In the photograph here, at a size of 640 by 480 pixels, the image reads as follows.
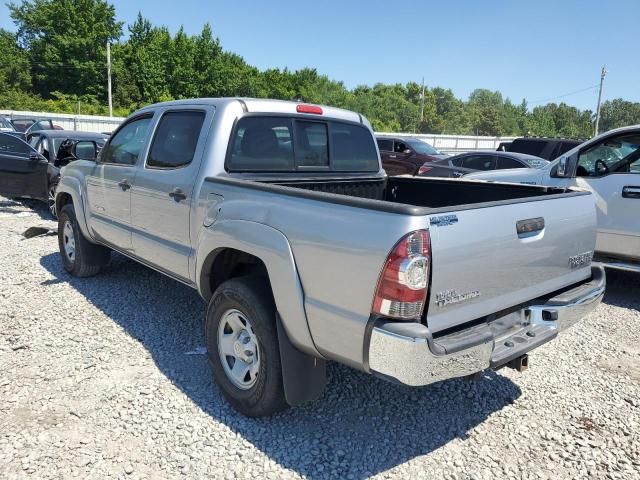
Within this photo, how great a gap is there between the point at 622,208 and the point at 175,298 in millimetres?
4932

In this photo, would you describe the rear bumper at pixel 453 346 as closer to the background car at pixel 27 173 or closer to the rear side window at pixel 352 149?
the rear side window at pixel 352 149

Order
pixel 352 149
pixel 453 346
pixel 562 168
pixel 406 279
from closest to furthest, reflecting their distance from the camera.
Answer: pixel 406 279 → pixel 453 346 → pixel 352 149 → pixel 562 168

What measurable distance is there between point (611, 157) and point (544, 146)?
9312mm

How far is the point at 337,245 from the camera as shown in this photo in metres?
2.51

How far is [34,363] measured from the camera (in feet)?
12.8

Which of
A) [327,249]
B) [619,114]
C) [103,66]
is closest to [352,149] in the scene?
[327,249]

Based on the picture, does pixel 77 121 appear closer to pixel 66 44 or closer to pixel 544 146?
pixel 544 146

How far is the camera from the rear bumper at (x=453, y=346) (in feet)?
7.63

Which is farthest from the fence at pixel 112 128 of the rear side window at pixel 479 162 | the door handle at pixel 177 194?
the door handle at pixel 177 194

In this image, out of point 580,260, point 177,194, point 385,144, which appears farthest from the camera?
point 385,144

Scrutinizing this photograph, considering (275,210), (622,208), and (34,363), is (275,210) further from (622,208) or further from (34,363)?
(622,208)

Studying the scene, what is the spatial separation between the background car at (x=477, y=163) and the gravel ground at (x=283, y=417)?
7.47 m

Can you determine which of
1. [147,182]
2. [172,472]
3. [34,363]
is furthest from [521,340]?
[34,363]

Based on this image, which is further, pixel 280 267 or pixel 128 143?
pixel 128 143
